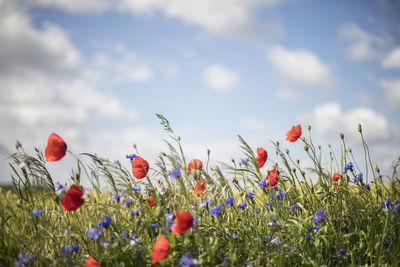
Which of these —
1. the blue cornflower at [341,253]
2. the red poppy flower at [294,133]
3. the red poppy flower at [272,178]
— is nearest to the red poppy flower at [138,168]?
the red poppy flower at [272,178]

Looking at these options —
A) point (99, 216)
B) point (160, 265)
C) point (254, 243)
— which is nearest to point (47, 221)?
point (99, 216)

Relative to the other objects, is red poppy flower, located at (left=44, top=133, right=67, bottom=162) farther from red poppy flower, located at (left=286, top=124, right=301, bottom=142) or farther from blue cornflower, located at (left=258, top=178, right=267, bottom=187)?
red poppy flower, located at (left=286, top=124, right=301, bottom=142)

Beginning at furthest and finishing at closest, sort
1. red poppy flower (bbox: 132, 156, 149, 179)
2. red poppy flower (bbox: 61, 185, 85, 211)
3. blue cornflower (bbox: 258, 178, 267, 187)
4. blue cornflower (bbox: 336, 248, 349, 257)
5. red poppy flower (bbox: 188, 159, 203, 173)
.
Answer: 1. blue cornflower (bbox: 258, 178, 267, 187)
2. red poppy flower (bbox: 188, 159, 203, 173)
3. red poppy flower (bbox: 132, 156, 149, 179)
4. blue cornflower (bbox: 336, 248, 349, 257)
5. red poppy flower (bbox: 61, 185, 85, 211)

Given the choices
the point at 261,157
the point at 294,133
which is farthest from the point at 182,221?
the point at 294,133

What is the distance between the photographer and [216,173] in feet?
11.0

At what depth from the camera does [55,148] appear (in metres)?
2.61

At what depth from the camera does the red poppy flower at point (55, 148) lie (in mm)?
2598

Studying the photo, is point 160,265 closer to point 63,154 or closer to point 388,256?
point 63,154

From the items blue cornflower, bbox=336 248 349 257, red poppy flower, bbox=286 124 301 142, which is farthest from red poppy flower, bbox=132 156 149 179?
blue cornflower, bbox=336 248 349 257

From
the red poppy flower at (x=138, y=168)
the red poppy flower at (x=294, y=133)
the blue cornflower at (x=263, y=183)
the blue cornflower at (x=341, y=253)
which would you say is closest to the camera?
the blue cornflower at (x=341, y=253)

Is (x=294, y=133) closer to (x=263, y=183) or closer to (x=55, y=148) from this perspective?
(x=263, y=183)

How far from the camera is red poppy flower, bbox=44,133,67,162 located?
2.60 m

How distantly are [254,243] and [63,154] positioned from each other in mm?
1823

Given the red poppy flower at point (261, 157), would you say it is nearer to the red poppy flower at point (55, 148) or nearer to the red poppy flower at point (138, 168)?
the red poppy flower at point (138, 168)
